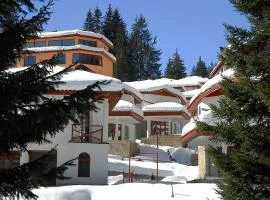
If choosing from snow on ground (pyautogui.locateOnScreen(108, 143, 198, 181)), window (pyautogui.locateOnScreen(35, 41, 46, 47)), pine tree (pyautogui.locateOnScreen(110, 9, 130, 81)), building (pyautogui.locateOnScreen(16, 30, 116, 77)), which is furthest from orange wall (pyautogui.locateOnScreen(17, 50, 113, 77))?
pine tree (pyautogui.locateOnScreen(110, 9, 130, 81))

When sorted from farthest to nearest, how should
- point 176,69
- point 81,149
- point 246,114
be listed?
point 176,69 < point 81,149 < point 246,114

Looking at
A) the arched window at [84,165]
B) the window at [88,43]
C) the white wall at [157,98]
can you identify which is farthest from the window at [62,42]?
the arched window at [84,165]

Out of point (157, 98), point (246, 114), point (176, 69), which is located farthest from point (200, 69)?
point (246, 114)

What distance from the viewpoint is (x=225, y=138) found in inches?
473

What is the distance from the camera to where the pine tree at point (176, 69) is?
10294 cm

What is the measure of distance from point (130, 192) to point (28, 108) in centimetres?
1261

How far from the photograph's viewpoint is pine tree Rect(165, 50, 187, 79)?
102938mm

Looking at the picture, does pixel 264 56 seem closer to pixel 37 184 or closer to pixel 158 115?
pixel 37 184

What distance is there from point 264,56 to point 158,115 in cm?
4487

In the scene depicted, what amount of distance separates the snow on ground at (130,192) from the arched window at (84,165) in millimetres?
5853

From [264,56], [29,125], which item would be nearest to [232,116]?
[264,56]

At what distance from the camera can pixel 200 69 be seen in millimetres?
110875

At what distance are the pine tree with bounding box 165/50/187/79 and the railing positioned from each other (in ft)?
249

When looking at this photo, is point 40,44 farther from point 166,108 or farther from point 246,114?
point 246,114
